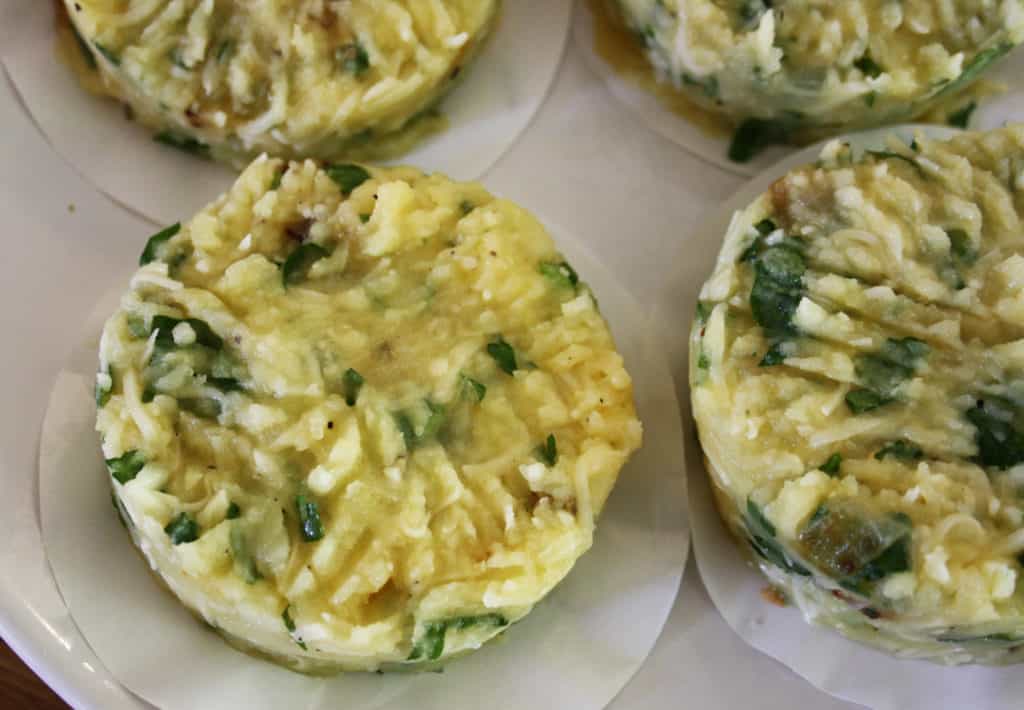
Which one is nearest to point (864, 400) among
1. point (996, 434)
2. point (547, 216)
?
point (996, 434)

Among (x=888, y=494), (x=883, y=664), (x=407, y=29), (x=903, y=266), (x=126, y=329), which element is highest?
(x=407, y=29)

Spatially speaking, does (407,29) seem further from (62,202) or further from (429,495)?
(429,495)

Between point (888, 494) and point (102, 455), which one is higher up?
point (102, 455)

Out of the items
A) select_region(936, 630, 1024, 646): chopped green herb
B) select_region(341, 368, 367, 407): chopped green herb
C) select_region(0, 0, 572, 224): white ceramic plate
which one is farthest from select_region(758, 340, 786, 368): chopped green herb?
select_region(0, 0, 572, 224): white ceramic plate

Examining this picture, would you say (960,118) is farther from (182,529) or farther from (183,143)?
(182,529)

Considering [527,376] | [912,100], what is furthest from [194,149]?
[912,100]

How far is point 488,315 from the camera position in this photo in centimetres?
150

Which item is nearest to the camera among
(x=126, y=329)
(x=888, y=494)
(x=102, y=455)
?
(x=888, y=494)

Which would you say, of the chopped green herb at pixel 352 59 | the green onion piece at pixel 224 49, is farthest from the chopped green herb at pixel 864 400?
the green onion piece at pixel 224 49

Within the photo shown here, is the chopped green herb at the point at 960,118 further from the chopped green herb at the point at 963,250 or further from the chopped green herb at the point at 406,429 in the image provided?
the chopped green herb at the point at 406,429

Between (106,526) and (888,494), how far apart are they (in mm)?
1006

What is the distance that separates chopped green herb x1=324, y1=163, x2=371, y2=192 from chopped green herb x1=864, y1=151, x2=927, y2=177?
2.33ft

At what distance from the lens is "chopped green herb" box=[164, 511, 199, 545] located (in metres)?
1.31

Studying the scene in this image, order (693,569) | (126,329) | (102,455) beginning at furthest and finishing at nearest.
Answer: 1. (693,569)
2. (102,455)
3. (126,329)
